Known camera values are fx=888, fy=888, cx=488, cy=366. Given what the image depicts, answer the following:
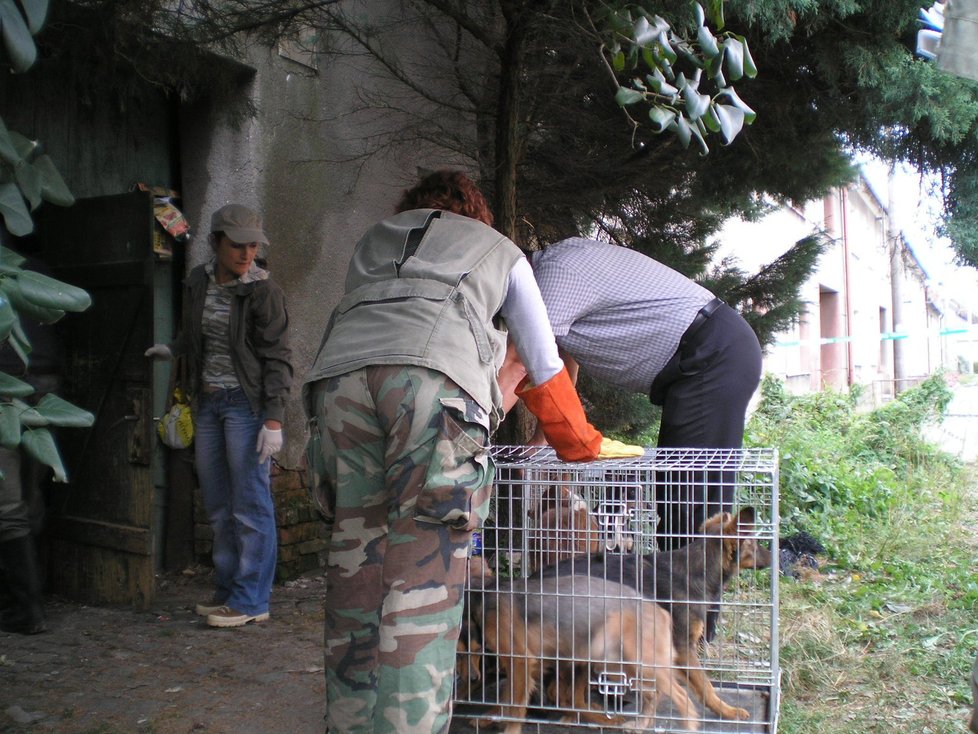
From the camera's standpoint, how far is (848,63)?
4.07m

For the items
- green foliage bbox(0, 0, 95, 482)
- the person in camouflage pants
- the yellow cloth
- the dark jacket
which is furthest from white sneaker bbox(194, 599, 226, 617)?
green foliage bbox(0, 0, 95, 482)

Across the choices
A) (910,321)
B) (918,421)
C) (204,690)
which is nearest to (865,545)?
(204,690)

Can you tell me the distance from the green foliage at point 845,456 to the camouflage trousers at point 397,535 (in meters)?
4.35

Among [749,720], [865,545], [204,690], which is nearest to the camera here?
[749,720]

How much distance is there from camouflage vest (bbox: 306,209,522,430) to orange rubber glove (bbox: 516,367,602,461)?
0.13m

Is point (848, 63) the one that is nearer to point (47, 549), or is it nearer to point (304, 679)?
point (304, 679)

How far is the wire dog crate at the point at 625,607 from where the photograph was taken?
2.69 metres

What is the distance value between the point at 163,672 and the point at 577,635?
1.88 metres

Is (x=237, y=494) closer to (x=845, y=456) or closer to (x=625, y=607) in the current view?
(x=625, y=607)

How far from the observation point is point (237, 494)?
4164mm

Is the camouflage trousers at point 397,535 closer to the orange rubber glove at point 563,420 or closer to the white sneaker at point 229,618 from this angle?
the orange rubber glove at point 563,420

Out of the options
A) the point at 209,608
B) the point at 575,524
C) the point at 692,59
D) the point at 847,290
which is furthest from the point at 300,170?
the point at 847,290

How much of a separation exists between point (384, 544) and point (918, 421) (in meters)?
10.4

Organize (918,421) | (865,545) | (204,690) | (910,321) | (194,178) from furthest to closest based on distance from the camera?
(910,321)
(918,421)
(865,545)
(194,178)
(204,690)
